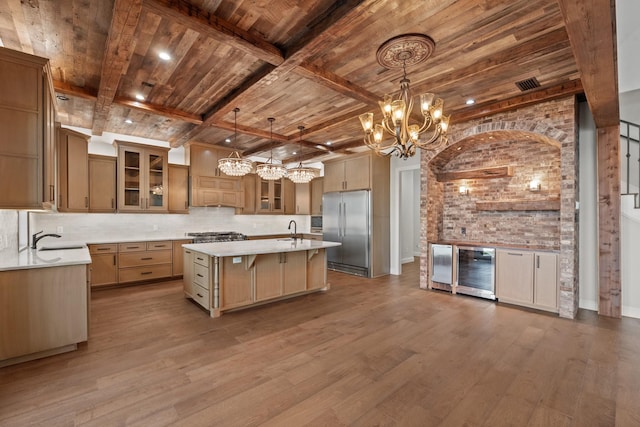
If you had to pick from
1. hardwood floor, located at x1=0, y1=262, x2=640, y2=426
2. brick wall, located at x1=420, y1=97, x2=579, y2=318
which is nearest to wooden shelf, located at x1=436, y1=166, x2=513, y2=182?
brick wall, located at x1=420, y1=97, x2=579, y2=318

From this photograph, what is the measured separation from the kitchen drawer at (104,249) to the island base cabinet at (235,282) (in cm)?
261

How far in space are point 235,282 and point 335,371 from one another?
1.95 metres

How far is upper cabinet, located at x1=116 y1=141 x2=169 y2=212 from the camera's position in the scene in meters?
5.32

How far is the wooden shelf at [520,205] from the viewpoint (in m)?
4.25

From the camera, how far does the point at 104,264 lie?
495cm

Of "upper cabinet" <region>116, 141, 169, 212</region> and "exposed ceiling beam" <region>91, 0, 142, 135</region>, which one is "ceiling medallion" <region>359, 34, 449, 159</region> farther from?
"upper cabinet" <region>116, 141, 169, 212</region>

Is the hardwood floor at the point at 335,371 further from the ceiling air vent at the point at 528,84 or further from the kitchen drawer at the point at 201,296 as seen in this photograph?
the ceiling air vent at the point at 528,84

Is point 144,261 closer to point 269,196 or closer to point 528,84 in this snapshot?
point 269,196

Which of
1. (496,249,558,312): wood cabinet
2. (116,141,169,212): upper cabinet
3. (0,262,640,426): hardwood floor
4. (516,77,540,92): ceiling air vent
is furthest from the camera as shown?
(116,141,169,212): upper cabinet

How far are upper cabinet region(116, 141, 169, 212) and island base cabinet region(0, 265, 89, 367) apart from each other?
2930 mm

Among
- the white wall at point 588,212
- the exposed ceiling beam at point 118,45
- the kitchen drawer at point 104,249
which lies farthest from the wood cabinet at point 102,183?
the white wall at point 588,212

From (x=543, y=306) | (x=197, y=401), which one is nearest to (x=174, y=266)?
(x=197, y=401)

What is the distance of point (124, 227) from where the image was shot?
18.3 ft

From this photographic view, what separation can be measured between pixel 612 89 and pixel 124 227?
23.5 feet
